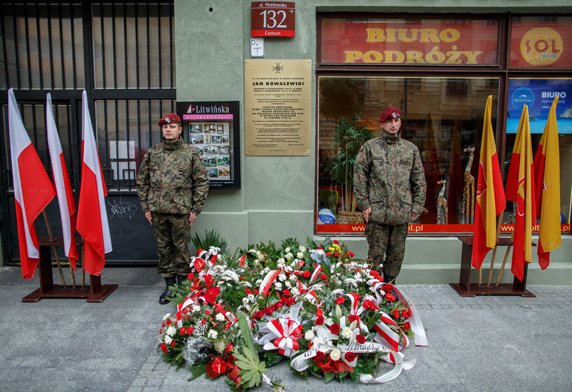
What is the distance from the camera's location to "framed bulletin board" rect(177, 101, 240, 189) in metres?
5.31

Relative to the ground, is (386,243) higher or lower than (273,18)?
lower

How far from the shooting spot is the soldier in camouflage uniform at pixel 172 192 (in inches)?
186

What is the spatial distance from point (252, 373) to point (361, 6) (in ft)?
13.8

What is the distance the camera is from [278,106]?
17.8ft

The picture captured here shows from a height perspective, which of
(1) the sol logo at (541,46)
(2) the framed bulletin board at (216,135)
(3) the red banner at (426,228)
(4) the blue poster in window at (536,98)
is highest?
(1) the sol logo at (541,46)

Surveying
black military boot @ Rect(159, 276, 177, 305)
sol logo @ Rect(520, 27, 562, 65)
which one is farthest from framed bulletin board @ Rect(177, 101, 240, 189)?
sol logo @ Rect(520, 27, 562, 65)

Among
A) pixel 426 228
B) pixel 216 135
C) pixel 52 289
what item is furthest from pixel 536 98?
pixel 52 289

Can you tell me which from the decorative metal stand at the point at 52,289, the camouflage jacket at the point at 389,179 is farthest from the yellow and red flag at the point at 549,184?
the decorative metal stand at the point at 52,289

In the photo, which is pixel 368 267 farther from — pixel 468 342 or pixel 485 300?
→ pixel 485 300

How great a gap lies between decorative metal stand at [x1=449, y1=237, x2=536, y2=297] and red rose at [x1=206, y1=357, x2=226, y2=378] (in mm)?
3067

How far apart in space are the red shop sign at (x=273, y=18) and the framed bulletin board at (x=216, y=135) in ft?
2.96

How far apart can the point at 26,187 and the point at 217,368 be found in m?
2.99

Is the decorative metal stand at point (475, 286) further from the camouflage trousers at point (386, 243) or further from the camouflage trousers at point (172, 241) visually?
the camouflage trousers at point (172, 241)

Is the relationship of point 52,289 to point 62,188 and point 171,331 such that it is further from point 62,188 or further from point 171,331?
point 171,331
